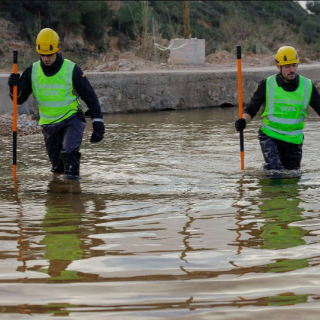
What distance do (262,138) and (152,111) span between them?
27.7ft

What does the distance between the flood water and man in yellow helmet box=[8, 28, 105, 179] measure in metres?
0.39

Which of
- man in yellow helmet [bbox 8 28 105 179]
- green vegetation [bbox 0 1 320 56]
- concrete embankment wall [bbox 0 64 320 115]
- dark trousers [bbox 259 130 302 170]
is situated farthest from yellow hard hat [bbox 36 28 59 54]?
green vegetation [bbox 0 1 320 56]

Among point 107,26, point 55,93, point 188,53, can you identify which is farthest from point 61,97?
point 107,26

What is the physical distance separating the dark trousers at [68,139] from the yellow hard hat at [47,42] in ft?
2.50

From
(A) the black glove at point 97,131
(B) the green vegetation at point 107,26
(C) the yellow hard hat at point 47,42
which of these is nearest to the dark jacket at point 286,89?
(A) the black glove at point 97,131

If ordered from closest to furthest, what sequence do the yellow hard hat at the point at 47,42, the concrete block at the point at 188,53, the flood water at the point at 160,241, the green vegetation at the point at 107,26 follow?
1. the flood water at the point at 160,241
2. the yellow hard hat at the point at 47,42
3. the concrete block at the point at 188,53
4. the green vegetation at the point at 107,26

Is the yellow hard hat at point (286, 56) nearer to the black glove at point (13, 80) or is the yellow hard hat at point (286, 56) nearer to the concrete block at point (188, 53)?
the black glove at point (13, 80)

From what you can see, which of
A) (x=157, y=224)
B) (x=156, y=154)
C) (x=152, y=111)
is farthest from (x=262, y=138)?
(x=152, y=111)

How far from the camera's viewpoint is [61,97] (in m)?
7.62

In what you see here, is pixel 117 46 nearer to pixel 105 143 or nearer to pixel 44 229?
pixel 105 143

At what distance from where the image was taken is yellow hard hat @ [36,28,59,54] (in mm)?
7297

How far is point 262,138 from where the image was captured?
7.92 m

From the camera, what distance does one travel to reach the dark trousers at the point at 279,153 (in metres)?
7.79

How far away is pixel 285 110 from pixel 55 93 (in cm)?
248
